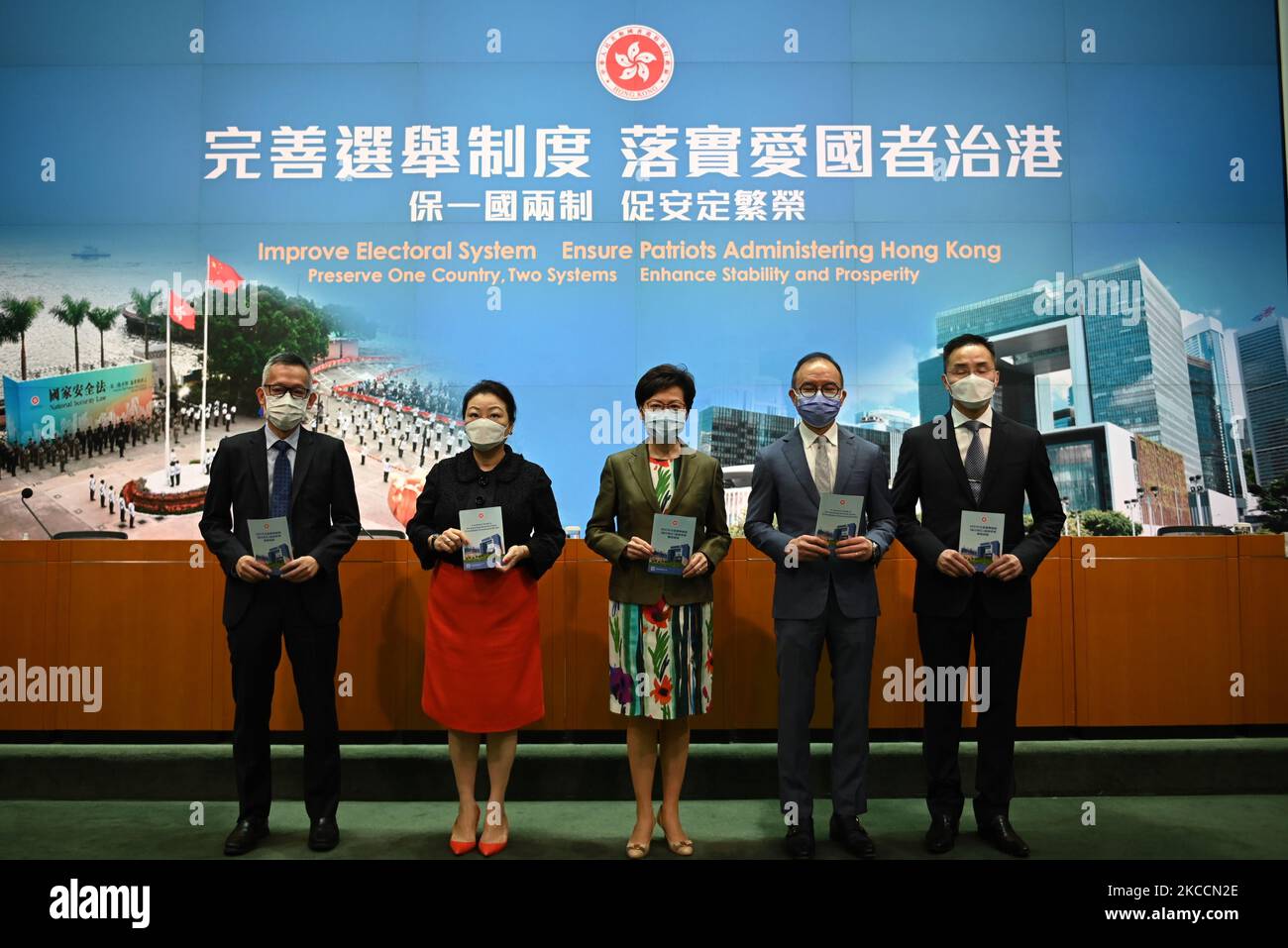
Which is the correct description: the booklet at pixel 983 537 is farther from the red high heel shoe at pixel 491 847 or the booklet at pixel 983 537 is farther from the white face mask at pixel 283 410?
the white face mask at pixel 283 410

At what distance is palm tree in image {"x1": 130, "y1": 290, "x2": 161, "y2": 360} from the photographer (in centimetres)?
501

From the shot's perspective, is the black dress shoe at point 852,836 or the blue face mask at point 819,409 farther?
the blue face mask at point 819,409

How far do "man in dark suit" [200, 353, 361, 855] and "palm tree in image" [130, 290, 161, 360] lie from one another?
2.95m

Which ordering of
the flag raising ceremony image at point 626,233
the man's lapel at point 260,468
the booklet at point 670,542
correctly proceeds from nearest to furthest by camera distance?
the booklet at point 670,542 → the man's lapel at point 260,468 → the flag raising ceremony image at point 626,233

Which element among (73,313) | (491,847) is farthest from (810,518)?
(73,313)

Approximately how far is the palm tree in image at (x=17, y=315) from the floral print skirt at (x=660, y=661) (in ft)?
15.5

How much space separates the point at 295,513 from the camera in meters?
2.70

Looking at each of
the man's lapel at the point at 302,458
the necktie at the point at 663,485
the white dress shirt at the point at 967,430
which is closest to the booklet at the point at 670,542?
the necktie at the point at 663,485

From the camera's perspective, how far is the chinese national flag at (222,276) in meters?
4.98

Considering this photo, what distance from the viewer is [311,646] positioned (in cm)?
268

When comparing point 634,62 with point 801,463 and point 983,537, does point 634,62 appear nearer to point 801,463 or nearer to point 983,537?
point 801,463

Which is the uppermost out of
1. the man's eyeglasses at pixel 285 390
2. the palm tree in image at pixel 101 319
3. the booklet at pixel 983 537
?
the palm tree in image at pixel 101 319
